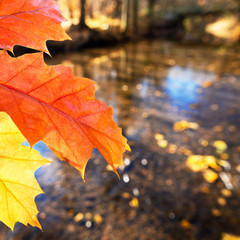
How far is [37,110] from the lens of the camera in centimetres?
24

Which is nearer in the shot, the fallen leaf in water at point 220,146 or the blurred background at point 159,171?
the blurred background at point 159,171

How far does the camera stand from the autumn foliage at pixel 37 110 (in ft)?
0.78

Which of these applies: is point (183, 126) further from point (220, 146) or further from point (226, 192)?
point (226, 192)

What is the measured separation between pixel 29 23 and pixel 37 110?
12cm

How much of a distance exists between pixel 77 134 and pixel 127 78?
17.3 ft

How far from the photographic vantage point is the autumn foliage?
238 mm

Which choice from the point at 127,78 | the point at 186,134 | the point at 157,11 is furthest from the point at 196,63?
the point at 157,11

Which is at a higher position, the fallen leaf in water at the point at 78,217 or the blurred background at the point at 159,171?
the fallen leaf in water at the point at 78,217

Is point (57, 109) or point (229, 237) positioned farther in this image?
point (229, 237)

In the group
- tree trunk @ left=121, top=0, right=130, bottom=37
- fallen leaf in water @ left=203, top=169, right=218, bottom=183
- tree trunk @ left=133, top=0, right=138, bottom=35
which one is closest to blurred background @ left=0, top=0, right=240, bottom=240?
fallen leaf in water @ left=203, top=169, right=218, bottom=183

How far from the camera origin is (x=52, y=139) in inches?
10.0

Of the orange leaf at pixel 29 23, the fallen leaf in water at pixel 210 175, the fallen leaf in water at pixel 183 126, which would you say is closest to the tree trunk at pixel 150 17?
the fallen leaf in water at pixel 183 126

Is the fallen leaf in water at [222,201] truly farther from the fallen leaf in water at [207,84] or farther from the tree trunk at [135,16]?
the tree trunk at [135,16]

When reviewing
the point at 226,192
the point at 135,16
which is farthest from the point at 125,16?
the point at 226,192
